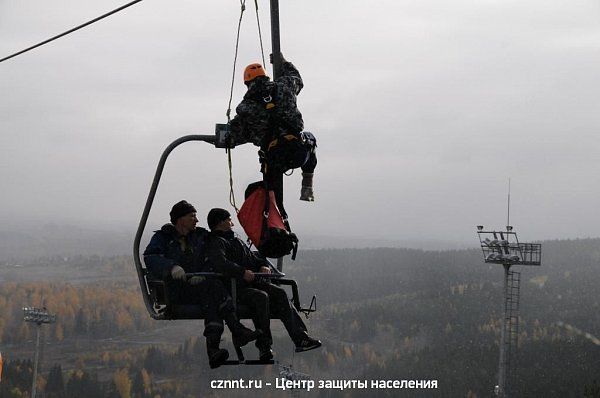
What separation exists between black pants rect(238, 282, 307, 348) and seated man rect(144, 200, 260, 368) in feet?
0.56

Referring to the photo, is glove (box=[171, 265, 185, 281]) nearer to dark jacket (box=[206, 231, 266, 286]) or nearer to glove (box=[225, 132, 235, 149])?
dark jacket (box=[206, 231, 266, 286])

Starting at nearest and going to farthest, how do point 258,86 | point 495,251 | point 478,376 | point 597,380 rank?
1. point 258,86
2. point 495,251
3. point 597,380
4. point 478,376

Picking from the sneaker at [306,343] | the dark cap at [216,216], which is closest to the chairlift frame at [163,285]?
the sneaker at [306,343]

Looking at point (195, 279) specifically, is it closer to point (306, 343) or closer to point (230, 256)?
point (230, 256)

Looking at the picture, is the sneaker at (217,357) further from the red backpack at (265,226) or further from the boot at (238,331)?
the red backpack at (265,226)

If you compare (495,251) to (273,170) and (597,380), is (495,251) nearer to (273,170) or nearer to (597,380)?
(273,170)

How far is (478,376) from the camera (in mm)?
197125

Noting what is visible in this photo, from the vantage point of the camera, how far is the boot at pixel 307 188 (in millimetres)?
10805

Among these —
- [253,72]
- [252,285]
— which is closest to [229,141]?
[253,72]

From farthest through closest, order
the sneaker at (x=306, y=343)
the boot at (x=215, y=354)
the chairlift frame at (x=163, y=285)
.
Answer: the sneaker at (x=306, y=343), the chairlift frame at (x=163, y=285), the boot at (x=215, y=354)

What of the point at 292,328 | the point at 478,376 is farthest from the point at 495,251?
the point at 478,376

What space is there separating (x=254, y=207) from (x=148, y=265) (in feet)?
4.45

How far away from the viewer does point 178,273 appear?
33.3ft

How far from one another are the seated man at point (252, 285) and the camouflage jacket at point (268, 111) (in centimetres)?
99
